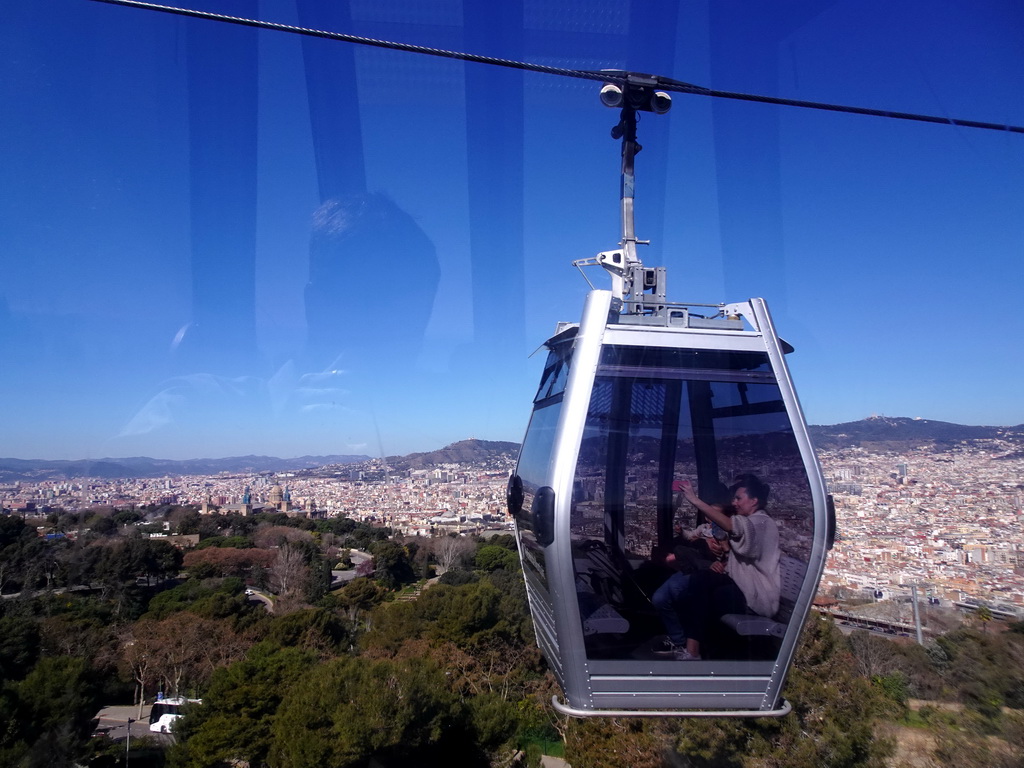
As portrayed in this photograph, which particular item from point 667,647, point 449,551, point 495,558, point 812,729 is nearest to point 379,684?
point 812,729

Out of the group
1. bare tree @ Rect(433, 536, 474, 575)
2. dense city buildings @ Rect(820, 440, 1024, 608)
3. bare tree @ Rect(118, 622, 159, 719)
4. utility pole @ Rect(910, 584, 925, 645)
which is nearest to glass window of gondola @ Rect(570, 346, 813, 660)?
dense city buildings @ Rect(820, 440, 1024, 608)

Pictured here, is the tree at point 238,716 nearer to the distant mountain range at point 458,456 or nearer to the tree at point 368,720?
the tree at point 368,720

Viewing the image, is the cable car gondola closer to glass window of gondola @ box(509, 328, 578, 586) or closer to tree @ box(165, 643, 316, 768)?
glass window of gondola @ box(509, 328, 578, 586)

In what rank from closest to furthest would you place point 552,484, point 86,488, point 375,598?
point 552,484 → point 86,488 → point 375,598

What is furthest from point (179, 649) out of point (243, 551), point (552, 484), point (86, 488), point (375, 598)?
point (552, 484)

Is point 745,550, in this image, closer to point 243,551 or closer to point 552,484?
point 552,484
